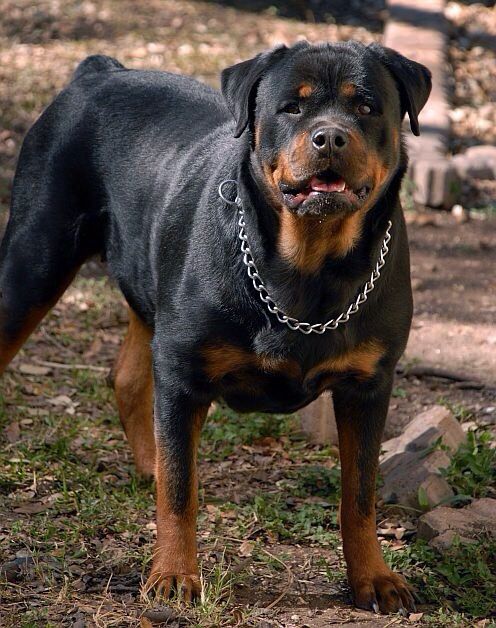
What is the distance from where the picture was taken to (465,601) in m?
3.40

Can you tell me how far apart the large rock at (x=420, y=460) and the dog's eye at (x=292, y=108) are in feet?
4.98

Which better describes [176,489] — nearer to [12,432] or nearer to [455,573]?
[455,573]

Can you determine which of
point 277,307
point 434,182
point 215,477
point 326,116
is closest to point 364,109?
point 326,116

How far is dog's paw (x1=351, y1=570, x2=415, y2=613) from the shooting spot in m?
3.38

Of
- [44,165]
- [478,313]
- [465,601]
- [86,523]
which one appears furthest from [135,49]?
[465,601]

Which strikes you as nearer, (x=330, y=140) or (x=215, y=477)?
(x=330, y=140)

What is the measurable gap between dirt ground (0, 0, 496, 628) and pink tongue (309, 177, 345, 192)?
1231 mm

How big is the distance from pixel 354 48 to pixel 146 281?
1.14 metres

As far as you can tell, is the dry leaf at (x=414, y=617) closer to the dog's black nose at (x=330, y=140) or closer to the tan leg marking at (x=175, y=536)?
the tan leg marking at (x=175, y=536)

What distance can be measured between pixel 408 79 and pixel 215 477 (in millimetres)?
1836

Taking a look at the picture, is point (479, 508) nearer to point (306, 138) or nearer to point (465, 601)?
point (465, 601)

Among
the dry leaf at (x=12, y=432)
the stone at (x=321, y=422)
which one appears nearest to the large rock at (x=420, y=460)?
the stone at (x=321, y=422)

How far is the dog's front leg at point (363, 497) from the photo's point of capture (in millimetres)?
3375

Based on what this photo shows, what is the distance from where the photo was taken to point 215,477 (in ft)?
14.3
